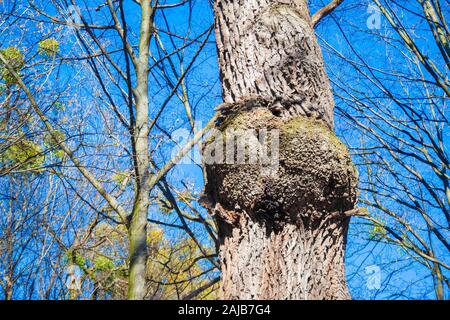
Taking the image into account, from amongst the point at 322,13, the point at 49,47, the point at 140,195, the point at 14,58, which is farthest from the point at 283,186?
the point at 49,47

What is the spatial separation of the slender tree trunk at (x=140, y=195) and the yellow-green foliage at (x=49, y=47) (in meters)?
0.90

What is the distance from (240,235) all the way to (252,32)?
3.25 feet

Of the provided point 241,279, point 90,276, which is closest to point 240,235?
point 241,279

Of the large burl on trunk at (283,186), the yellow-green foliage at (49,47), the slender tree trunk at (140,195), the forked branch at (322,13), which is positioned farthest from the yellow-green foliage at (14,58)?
the large burl on trunk at (283,186)

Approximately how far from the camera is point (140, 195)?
4301 mm

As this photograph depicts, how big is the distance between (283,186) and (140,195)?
95.0 inches

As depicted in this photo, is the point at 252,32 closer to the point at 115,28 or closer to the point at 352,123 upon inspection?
the point at 115,28

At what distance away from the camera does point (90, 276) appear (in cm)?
845

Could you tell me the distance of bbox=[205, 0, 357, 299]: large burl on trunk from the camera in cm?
206

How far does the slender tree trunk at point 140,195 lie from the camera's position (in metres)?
4.06

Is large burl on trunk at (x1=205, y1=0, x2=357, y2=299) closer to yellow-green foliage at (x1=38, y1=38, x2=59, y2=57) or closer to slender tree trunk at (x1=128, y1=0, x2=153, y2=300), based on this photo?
slender tree trunk at (x1=128, y1=0, x2=153, y2=300)

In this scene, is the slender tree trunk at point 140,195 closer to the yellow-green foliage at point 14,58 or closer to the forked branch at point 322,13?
the yellow-green foliage at point 14,58
